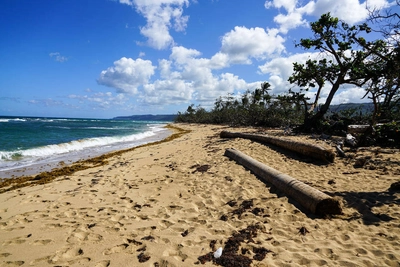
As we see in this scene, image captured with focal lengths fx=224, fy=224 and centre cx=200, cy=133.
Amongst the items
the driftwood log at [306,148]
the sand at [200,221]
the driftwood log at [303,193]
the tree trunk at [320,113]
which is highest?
the tree trunk at [320,113]

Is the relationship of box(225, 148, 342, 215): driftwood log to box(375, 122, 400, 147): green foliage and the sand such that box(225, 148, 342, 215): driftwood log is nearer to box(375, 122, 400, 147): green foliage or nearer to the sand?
the sand

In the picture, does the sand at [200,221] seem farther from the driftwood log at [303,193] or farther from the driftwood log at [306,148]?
the driftwood log at [306,148]

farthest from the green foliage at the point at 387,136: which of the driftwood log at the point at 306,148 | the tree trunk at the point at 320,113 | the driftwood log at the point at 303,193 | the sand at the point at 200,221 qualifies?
the driftwood log at the point at 303,193

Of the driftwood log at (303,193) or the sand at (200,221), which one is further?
the driftwood log at (303,193)

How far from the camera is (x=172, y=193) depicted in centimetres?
551

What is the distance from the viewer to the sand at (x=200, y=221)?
118 inches

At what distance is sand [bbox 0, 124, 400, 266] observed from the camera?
3.00m

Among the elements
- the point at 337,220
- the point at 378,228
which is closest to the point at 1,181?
the point at 337,220

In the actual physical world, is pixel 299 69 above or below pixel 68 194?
above

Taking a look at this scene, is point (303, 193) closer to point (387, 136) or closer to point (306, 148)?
point (306, 148)

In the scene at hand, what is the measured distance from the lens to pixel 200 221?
159 inches

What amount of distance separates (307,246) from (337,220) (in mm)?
1024

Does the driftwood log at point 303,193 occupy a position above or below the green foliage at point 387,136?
below

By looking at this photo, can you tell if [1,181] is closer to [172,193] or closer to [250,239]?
[172,193]
